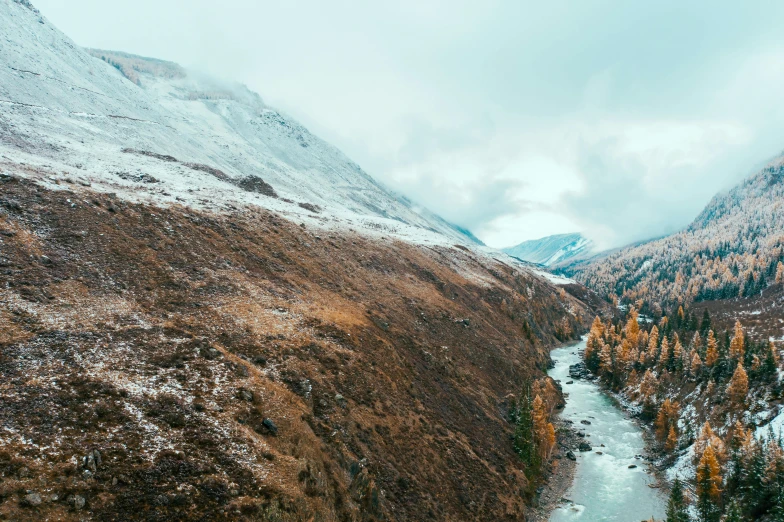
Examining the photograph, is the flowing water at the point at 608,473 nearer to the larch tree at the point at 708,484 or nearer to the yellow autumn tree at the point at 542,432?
the larch tree at the point at 708,484

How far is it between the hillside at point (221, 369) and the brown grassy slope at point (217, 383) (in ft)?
0.54

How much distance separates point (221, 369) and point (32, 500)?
15.7 meters

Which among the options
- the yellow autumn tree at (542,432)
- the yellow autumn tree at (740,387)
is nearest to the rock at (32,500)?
the yellow autumn tree at (542,432)

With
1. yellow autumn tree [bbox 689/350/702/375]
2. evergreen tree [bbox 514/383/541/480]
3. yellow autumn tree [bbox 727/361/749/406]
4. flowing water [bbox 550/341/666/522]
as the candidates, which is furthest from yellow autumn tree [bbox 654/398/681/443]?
evergreen tree [bbox 514/383/541/480]

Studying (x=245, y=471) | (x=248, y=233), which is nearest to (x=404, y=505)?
(x=245, y=471)

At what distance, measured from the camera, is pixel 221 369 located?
34125mm

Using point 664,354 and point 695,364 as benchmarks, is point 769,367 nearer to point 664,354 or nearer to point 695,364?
point 695,364

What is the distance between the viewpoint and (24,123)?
340 feet

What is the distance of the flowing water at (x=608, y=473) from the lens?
54.2 metres

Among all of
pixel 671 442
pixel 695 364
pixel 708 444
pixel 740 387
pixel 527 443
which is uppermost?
pixel 695 364

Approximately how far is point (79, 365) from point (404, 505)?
99.5 ft

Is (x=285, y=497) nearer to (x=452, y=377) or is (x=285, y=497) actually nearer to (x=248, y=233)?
(x=452, y=377)

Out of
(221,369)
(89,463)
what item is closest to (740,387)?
(221,369)

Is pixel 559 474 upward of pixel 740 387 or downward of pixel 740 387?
downward
